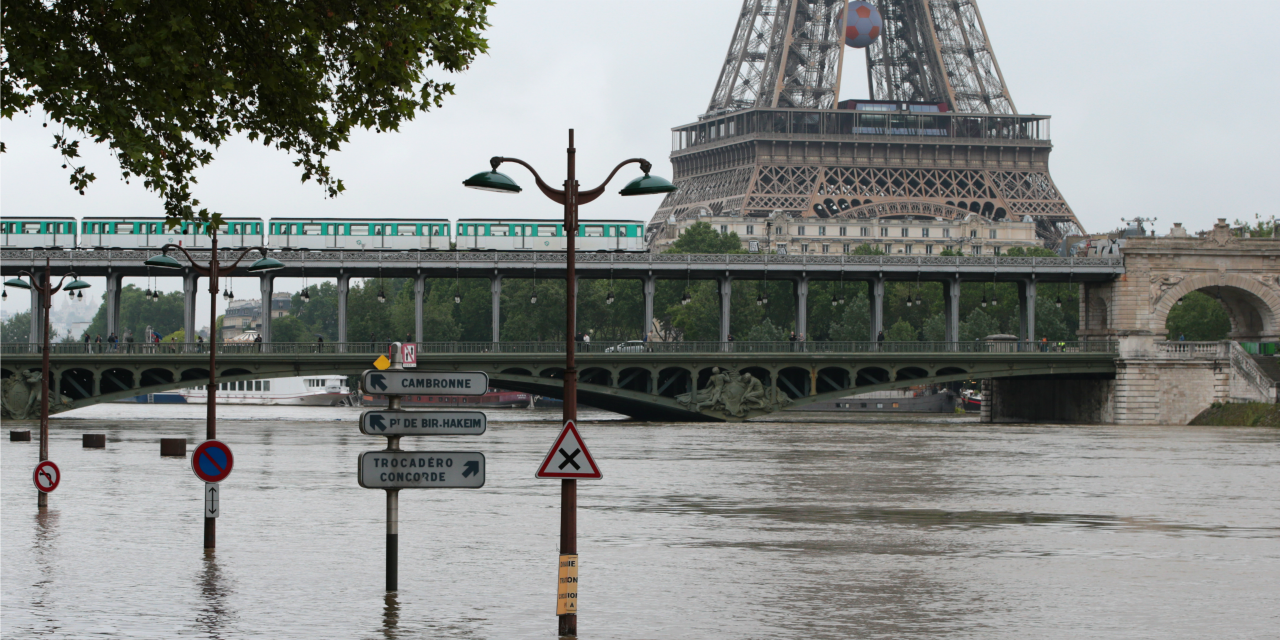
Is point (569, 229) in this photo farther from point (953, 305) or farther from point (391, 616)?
point (953, 305)

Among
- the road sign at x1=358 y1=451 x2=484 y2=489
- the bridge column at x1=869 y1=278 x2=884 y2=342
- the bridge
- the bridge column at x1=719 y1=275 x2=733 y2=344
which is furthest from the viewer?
the bridge column at x1=869 y1=278 x2=884 y2=342

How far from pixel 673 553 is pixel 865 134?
152m

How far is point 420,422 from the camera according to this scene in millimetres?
18516

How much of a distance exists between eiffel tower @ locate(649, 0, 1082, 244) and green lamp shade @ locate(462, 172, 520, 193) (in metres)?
145

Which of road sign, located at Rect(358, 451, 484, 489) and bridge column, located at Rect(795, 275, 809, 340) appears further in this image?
bridge column, located at Rect(795, 275, 809, 340)

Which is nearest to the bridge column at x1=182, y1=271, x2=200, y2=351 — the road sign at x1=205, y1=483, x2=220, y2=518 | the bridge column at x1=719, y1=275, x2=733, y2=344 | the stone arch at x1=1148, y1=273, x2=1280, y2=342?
the bridge column at x1=719, y1=275, x2=733, y2=344

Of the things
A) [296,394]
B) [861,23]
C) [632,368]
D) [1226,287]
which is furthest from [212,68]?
[861,23]

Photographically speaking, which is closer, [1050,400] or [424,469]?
[424,469]

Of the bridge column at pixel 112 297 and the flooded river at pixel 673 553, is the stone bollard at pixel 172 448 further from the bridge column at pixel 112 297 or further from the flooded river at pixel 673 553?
the bridge column at pixel 112 297

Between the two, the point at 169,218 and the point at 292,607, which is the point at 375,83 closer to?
the point at 169,218

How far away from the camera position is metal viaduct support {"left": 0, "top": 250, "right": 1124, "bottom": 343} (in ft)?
284

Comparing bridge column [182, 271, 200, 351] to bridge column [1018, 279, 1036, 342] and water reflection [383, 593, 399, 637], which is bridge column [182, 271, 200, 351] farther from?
water reflection [383, 593, 399, 637]

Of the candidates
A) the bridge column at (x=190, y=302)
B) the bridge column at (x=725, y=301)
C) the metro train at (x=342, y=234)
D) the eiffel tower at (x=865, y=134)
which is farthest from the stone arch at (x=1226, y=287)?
the eiffel tower at (x=865, y=134)

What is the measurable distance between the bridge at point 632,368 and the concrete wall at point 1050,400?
5.79ft
